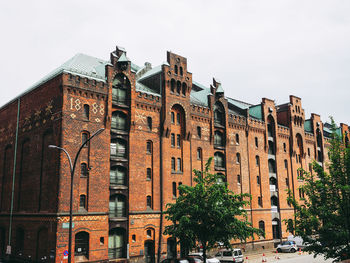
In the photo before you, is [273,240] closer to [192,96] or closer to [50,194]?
[192,96]

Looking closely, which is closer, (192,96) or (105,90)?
(105,90)

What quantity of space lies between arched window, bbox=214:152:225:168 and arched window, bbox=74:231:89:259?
63.3ft

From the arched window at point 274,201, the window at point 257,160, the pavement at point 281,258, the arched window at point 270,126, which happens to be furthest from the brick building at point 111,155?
the arched window at point 270,126

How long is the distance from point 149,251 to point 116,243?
420 cm

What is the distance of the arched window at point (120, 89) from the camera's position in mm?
34219

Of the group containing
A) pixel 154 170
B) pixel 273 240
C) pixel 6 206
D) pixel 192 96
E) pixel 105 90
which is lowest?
pixel 273 240

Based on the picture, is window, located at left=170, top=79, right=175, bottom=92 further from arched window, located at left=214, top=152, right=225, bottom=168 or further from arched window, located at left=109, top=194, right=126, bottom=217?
arched window, located at left=109, top=194, right=126, bottom=217

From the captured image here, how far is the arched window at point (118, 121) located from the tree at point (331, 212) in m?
19.5

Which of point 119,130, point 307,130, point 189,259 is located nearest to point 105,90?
point 119,130

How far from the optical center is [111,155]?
32.9 metres

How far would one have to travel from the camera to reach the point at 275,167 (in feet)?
168

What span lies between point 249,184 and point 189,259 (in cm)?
1978

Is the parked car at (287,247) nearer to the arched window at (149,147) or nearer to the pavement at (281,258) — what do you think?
the pavement at (281,258)

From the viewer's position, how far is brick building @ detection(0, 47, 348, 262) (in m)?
29.8
